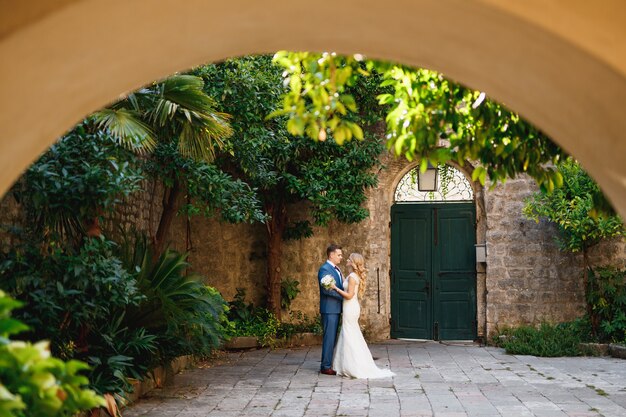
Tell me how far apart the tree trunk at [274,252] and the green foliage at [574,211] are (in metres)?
4.23

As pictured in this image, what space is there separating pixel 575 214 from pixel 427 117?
957 centimetres

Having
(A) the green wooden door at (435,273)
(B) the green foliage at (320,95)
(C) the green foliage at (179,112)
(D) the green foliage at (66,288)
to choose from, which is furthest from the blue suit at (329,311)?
(B) the green foliage at (320,95)

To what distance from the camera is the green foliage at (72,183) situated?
22.2 ft

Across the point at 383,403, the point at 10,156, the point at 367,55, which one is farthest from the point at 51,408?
the point at 383,403

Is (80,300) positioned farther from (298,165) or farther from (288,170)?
(288,170)

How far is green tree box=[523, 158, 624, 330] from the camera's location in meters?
13.3

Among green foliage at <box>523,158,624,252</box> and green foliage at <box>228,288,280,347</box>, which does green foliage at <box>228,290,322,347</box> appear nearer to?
green foliage at <box>228,288,280,347</box>

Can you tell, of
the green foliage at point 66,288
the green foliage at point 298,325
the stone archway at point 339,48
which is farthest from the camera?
the green foliage at point 298,325

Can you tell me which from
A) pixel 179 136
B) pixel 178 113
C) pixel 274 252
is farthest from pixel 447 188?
pixel 178 113

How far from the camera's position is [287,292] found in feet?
49.5

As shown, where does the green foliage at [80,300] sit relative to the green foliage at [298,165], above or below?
below

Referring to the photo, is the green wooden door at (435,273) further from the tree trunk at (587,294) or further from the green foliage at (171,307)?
the green foliage at (171,307)

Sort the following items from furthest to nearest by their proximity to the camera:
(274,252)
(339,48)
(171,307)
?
1. (274,252)
2. (171,307)
3. (339,48)

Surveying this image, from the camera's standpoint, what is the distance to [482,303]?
14.9 meters
